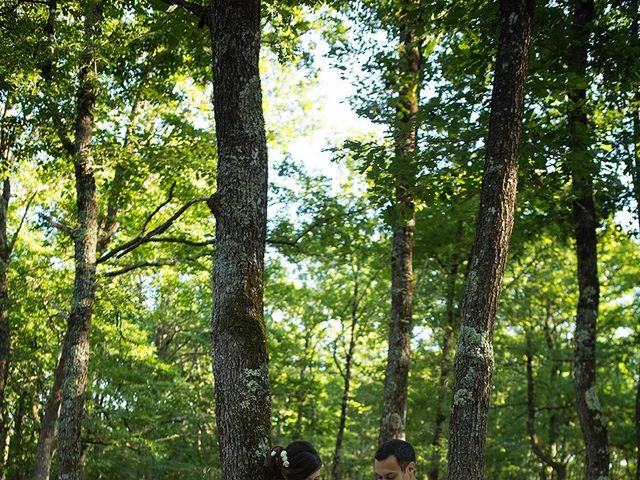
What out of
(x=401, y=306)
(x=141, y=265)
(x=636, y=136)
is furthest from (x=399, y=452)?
(x=141, y=265)

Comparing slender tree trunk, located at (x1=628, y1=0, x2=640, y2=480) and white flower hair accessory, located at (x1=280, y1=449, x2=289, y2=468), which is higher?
slender tree trunk, located at (x1=628, y1=0, x2=640, y2=480)

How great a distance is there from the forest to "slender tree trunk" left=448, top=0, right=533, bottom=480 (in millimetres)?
20

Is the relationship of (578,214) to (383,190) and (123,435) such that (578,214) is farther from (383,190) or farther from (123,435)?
(123,435)

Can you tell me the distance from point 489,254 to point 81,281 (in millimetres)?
9620

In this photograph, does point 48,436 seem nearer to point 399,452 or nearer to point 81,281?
point 81,281

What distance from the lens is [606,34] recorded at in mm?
8891

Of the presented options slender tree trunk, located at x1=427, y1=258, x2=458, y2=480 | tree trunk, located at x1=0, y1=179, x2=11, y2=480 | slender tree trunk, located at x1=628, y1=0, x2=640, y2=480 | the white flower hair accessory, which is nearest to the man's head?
the white flower hair accessory

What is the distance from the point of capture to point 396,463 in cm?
484

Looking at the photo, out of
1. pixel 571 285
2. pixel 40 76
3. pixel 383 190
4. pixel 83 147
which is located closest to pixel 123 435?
pixel 83 147

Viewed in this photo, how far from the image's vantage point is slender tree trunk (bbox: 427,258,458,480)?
19.8 m

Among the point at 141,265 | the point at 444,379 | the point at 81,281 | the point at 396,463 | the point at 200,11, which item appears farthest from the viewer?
the point at 444,379

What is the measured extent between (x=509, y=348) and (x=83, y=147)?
1758cm

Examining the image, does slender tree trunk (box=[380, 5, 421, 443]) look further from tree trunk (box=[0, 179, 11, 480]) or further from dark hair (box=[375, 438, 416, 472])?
tree trunk (box=[0, 179, 11, 480])

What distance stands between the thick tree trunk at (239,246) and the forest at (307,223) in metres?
0.02
